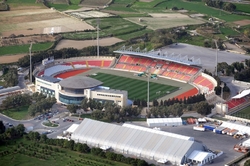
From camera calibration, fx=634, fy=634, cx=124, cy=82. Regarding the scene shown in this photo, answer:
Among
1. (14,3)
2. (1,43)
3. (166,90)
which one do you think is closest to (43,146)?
(166,90)

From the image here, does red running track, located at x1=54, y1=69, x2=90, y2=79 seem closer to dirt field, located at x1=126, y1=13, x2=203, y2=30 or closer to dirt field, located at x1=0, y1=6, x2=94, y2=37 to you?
dirt field, located at x1=0, y1=6, x2=94, y2=37

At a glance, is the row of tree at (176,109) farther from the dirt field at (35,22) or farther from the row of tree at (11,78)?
the dirt field at (35,22)

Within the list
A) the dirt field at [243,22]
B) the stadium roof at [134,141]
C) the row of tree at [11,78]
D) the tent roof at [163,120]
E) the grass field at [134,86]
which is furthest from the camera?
the dirt field at [243,22]

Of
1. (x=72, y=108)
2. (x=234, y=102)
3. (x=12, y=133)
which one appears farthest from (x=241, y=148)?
(x=12, y=133)

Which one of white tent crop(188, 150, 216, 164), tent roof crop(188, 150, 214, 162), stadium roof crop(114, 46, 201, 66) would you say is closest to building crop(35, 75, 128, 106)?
stadium roof crop(114, 46, 201, 66)

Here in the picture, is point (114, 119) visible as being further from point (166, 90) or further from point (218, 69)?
point (218, 69)

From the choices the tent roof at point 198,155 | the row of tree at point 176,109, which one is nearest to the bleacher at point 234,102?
the row of tree at point 176,109
